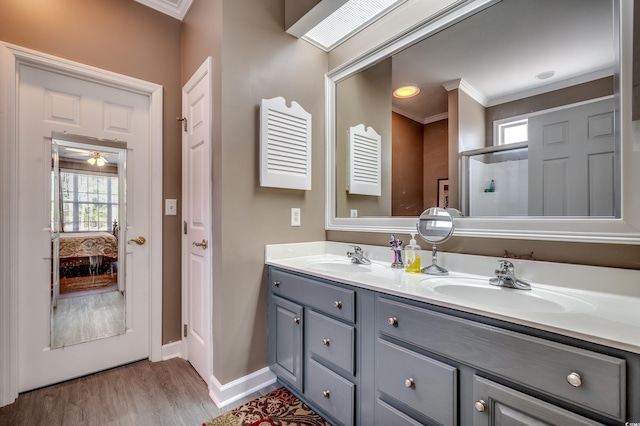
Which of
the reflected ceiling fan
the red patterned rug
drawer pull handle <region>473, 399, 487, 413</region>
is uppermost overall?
the reflected ceiling fan

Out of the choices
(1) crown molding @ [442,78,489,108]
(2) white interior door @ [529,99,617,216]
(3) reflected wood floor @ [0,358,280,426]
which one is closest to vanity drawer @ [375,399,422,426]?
(3) reflected wood floor @ [0,358,280,426]

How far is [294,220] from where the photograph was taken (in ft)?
6.63

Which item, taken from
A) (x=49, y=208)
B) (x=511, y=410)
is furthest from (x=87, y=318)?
(x=511, y=410)

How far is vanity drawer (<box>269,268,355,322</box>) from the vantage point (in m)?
1.30

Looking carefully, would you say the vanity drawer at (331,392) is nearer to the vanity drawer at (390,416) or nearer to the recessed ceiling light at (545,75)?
the vanity drawer at (390,416)

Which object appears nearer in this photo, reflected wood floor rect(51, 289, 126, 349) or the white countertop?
the white countertop

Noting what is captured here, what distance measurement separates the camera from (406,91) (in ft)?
5.82

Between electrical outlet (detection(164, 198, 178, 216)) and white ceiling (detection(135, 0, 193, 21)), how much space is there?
1.47 metres

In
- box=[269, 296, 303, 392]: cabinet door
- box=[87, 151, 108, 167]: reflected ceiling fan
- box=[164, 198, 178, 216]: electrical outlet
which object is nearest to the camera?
box=[269, 296, 303, 392]: cabinet door

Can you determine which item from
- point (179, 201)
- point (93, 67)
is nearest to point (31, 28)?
point (93, 67)

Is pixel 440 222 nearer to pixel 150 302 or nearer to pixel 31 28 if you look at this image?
pixel 150 302

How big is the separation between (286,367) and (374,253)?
2.94 ft

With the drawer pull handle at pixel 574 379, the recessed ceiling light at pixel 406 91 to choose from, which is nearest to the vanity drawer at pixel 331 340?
the drawer pull handle at pixel 574 379

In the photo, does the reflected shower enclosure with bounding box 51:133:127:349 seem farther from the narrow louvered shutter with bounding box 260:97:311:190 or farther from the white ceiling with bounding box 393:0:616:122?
the white ceiling with bounding box 393:0:616:122
